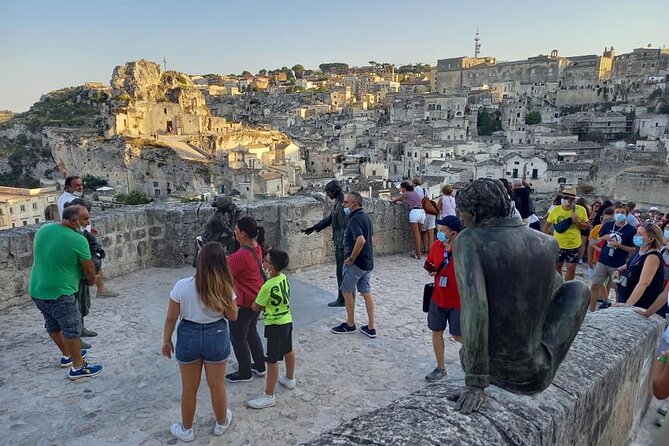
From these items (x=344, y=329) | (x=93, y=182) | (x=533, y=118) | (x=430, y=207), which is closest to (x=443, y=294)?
(x=344, y=329)

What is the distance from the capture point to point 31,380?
4176 millimetres

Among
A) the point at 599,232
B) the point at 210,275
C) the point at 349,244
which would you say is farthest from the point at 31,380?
the point at 599,232

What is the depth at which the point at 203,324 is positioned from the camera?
131 inches

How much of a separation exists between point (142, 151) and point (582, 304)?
5623 centimetres

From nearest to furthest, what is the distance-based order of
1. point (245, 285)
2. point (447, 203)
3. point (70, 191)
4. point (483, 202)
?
1. point (483, 202)
2. point (245, 285)
3. point (70, 191)
4. point (447, 203)

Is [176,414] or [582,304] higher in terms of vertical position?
[582,304]

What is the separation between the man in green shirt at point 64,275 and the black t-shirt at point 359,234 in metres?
2.45

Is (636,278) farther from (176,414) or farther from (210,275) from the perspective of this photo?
(176,414)

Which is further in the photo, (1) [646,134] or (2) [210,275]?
(1) [646,134]

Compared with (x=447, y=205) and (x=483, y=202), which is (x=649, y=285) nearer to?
(x=483, y=202)

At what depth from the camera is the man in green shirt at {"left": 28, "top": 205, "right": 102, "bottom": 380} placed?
13.2 feet

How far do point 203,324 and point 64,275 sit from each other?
1.51 metres

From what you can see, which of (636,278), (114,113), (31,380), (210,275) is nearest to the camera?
(210,275)

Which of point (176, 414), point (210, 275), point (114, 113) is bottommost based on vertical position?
point (176, 414)
